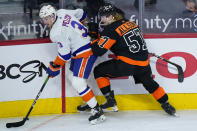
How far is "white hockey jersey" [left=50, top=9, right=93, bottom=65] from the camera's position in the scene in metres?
3.43

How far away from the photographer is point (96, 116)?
3.59 metres

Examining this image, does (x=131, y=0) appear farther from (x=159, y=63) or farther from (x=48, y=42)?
(x=48, y=42)

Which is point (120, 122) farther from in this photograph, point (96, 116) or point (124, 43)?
point (124, 43)

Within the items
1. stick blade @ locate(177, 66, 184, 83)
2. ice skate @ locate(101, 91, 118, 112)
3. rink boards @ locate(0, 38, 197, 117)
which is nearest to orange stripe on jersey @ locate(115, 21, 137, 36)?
rink boards @ locate(0, 38, 197, 117)

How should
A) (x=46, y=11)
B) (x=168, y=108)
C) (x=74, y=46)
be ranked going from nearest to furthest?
(x=46, y=11) < (x=74, y=46) < (x=168, y=108)

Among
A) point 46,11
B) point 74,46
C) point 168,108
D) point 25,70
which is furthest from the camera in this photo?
point 25,70

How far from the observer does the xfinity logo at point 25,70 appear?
3807 millimetres

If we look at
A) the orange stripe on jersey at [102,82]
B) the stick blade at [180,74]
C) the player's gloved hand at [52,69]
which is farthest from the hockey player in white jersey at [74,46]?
the stick blade at [180,74]

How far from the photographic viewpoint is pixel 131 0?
3941mm

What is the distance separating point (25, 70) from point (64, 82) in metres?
0.42

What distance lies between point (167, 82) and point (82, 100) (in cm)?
91

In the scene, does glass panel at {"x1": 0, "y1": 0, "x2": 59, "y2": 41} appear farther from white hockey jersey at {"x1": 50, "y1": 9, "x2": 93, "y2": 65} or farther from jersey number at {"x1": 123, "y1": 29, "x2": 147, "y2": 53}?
jersey number at {"x1": 123, "y1": 29, "x2": 147, "y2": 53}

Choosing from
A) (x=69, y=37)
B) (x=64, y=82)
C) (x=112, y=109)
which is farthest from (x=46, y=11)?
(x=112, y=109)

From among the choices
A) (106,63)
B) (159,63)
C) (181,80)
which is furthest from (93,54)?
(181,80)
